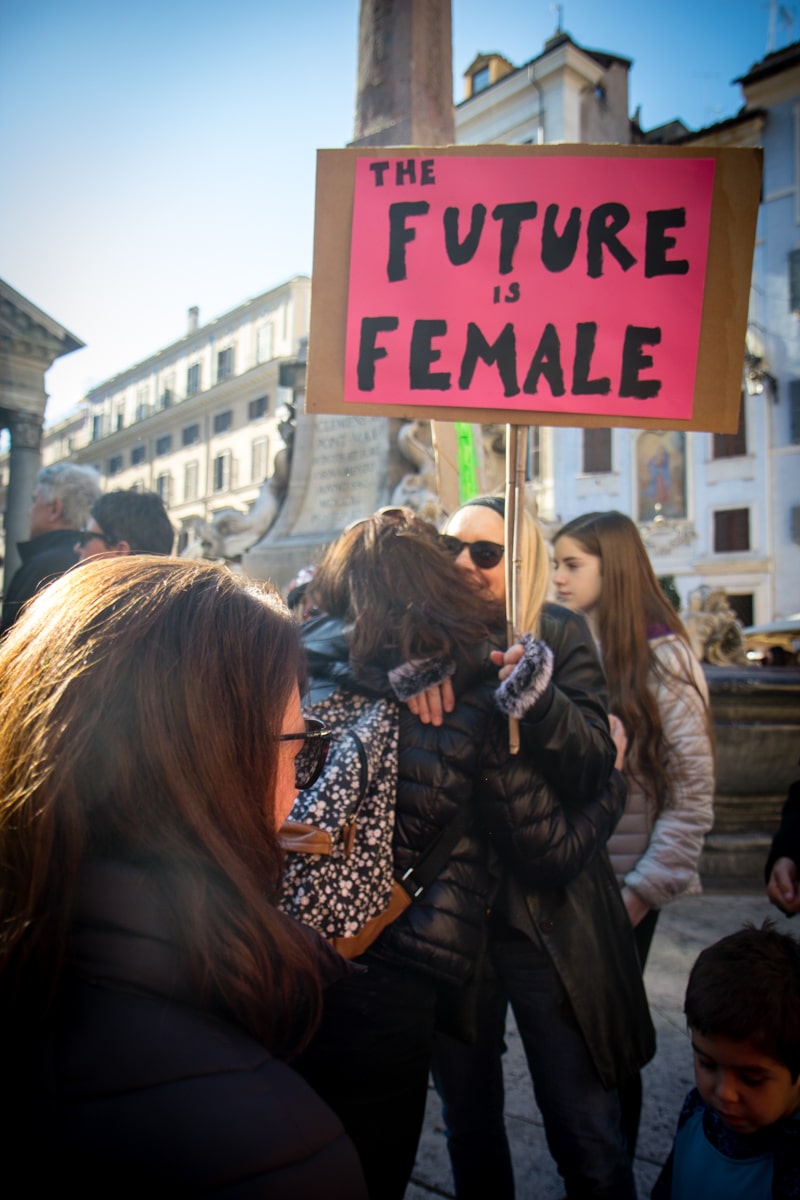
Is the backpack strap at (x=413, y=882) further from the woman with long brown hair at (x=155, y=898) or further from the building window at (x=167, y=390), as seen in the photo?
the building window at (x=167, y=390)

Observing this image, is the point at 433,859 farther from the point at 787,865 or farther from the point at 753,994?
the point at 787,865

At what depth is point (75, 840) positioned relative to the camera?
779 mm

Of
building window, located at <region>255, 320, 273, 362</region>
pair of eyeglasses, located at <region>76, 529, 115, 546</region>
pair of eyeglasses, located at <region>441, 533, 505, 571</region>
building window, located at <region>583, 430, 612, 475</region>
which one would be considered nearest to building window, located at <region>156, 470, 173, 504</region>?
building window, located at <region>255, 320, 273, 362</region>

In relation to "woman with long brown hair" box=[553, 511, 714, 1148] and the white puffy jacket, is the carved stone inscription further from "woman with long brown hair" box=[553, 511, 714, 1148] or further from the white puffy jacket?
the white puffy jacket

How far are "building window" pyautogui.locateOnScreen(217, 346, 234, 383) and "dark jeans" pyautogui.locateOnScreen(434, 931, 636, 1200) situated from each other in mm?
46796

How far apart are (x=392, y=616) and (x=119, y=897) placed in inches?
40.4

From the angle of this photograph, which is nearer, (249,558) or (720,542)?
(249,558)

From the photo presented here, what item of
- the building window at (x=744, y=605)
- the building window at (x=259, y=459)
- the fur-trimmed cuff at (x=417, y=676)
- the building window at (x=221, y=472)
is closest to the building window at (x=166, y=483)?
the building window at (x=221, y=472)

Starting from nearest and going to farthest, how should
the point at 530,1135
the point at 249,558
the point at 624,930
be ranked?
the point at 624,930, the point at 530,1135, the point at 249,558

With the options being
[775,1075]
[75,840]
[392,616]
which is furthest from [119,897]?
[775,1075]

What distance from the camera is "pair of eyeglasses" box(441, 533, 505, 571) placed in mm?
2033

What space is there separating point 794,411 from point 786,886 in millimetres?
26217

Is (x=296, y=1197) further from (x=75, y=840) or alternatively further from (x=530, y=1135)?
(x=530, y=1135)

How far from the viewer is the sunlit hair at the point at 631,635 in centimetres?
241
